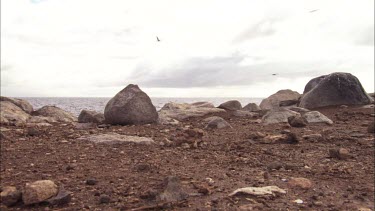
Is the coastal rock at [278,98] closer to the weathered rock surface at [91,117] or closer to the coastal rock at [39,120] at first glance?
the weathered rock surface at [91,117]

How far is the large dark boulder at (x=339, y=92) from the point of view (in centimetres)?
1543

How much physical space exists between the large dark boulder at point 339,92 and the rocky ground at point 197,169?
18.1ft

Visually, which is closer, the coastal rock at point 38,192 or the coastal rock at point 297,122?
the coastal rock at point 38,192

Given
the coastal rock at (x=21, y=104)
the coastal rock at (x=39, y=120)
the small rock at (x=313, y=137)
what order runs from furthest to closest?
the coastal rock at (x=21, y=104), the coastal rock at (x=39, y=120), the small rock at (x=313, y=137)

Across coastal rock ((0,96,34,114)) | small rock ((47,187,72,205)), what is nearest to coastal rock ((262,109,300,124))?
small rock ((47,187,72,205))

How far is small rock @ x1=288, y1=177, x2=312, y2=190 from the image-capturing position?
5652mm

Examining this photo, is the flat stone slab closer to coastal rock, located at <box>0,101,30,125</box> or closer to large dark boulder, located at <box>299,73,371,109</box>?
coastal rock, located at <box>0,101,30,125</box>

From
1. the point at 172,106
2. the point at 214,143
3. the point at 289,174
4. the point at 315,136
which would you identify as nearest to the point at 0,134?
the point at 214,143

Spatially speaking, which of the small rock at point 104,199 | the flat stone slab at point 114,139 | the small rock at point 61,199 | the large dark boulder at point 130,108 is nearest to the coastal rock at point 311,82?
the large dark boulder at point 130,108

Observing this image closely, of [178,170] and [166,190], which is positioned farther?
[178,170]

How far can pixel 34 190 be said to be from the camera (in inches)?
193

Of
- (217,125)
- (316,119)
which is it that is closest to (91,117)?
(217,125)

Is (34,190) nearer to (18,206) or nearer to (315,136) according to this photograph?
(18,206)

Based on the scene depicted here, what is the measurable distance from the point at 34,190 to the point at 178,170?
2.19m
